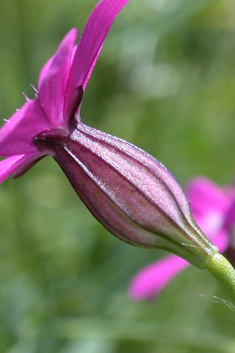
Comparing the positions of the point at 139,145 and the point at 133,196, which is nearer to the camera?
the point at 133,196

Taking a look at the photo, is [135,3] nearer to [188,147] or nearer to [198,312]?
[188,147]

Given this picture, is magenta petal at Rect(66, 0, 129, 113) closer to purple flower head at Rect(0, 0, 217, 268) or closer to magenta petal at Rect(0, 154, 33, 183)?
purple flower head at Rect(0, 0, 217, 268)

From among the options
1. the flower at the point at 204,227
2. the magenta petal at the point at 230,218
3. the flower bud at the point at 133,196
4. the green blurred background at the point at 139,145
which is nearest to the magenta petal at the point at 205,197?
the flower at the point at 204,227

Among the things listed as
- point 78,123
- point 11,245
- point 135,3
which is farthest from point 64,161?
point 135,3

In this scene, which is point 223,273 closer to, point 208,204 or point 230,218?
point 230,218

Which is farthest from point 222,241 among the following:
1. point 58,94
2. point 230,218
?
point 58,94

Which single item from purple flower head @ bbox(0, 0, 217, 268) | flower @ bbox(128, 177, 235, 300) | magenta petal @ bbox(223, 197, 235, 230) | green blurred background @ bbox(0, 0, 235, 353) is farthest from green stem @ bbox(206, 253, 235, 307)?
green blurred background @ bbox(0, 0, 235, 353)

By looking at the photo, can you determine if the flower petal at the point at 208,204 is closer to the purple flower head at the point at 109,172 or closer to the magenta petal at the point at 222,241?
the magenta petal at the point at 222,241
